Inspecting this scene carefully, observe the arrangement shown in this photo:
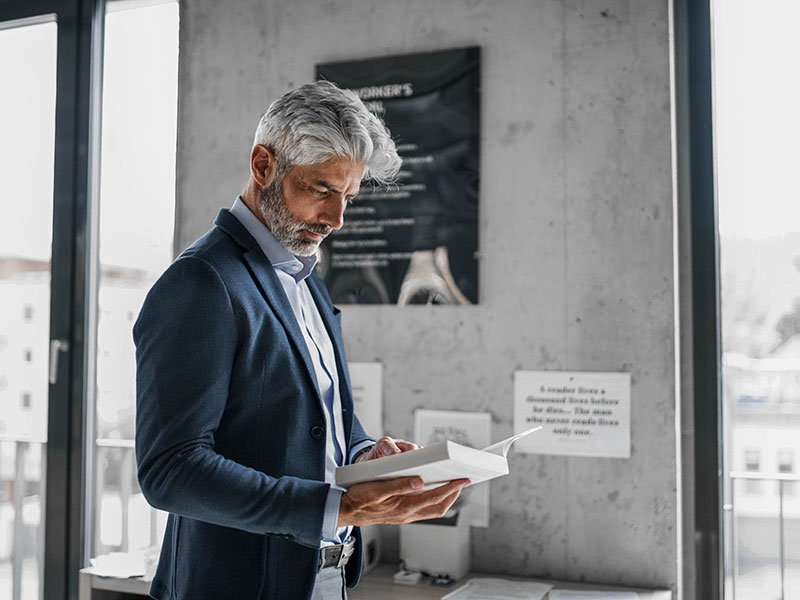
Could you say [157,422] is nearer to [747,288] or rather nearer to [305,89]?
[305,89]

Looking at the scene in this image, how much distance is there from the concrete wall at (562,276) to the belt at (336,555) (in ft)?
3.21

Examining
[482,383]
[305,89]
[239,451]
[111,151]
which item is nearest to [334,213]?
[305,89]

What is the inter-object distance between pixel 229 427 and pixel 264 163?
17.9 inches

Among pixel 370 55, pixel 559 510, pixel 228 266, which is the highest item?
pixel 370 55

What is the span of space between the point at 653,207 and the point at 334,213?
113 centimetres

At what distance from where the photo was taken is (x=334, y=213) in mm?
1418

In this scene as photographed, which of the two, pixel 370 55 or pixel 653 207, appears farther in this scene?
pixel 370 55

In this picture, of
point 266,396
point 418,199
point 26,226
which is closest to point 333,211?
point 266,396

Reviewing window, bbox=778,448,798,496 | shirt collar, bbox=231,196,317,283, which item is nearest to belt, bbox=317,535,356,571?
shirt collar, bbox=231,196,317,283

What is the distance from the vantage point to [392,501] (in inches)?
47.6

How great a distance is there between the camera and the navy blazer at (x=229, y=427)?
1.13 m

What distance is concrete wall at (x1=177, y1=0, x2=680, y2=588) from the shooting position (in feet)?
7.14

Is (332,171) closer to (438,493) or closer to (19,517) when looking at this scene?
(438,493)

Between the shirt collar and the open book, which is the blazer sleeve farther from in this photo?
the shirt collar
